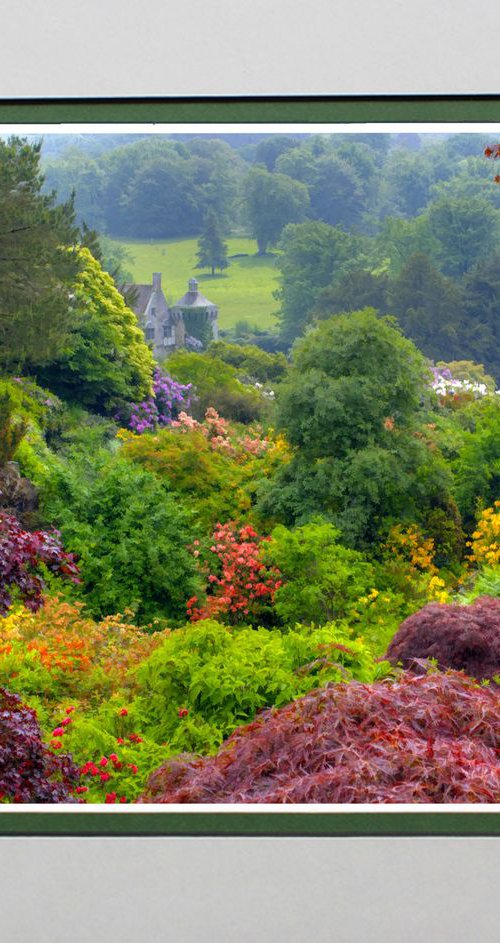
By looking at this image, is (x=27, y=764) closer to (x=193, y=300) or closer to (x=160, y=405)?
(x=193, y=300)

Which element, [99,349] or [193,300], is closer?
[193,300]

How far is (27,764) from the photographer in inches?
190

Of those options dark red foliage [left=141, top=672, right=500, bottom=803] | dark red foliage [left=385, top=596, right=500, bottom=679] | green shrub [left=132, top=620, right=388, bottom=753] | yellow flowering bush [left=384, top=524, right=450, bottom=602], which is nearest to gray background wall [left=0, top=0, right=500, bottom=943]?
dark red foliage [left=141, top=672, right=500, bottom=803]

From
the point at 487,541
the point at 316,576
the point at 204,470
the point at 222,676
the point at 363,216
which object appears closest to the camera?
the point at 222,676

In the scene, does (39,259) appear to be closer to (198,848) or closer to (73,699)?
(73,699)

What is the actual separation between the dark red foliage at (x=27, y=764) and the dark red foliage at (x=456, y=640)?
1.74 meters

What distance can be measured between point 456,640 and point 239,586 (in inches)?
93.8

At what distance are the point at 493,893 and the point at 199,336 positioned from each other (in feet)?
18.8

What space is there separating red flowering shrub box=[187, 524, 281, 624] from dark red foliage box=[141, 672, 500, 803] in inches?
97.2

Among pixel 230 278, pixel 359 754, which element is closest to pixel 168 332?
pixel 230 278

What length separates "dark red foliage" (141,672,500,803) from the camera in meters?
4.72

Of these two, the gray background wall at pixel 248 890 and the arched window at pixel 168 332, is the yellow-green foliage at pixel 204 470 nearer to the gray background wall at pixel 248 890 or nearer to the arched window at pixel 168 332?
the arched window at pixel 168 332

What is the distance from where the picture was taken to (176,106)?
17.4 ft
